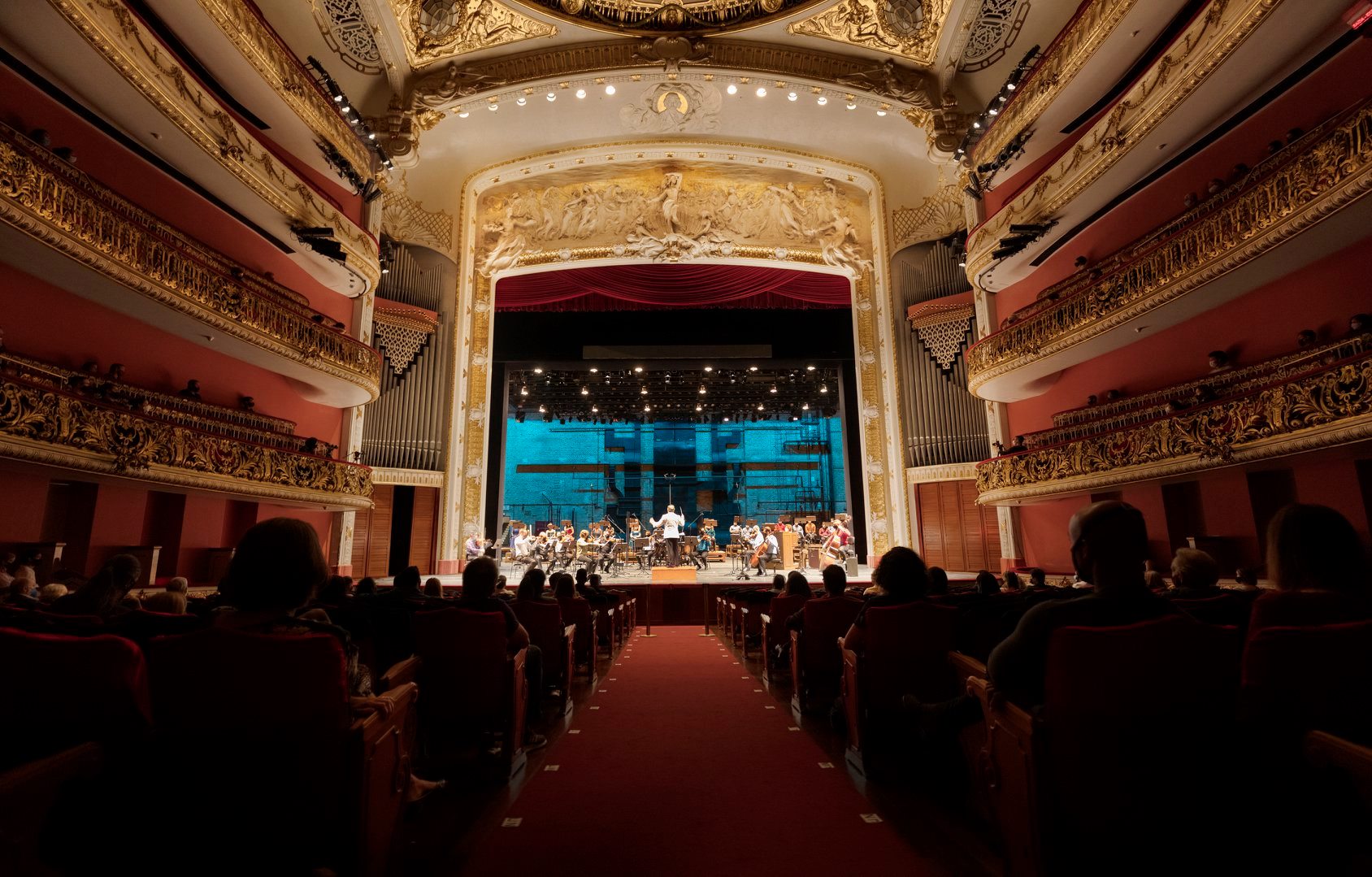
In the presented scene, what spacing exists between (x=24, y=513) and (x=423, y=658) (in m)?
6.13

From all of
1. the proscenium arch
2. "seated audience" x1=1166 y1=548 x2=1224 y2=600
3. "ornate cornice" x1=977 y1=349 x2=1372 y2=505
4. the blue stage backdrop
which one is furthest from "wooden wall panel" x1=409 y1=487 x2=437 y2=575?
"seated audience" x1=1166 y1=548 x2=1224 y2=600

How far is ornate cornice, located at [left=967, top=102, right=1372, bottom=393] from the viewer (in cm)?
508

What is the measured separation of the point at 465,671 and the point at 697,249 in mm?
12319

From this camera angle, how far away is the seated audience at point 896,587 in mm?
2826

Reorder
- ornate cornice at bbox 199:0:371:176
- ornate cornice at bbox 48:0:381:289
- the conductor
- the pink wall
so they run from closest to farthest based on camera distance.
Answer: the pink wall
ornate cornice at bbox 48:0:381:289
ornate cornice at bbox 199:0:371:176
the conductor

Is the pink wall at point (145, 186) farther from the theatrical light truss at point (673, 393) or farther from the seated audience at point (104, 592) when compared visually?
the theatrical light truss at point (673, 393)

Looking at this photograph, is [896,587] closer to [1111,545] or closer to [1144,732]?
[1111,545]

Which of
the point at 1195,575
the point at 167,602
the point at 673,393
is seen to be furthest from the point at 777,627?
the point at 673,393

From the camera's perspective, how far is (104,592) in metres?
3.01

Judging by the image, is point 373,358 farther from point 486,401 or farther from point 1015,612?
point 1015,612

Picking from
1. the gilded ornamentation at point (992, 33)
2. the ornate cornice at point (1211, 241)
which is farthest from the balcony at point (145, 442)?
the gilded ornamentation at point (992, 33)

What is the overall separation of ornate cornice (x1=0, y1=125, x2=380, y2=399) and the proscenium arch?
388 centimetres

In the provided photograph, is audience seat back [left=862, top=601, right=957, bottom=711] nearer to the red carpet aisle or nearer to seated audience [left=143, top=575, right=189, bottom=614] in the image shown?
the red carpet aisle

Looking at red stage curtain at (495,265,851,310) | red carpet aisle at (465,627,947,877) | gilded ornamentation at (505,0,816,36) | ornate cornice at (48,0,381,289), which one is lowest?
red carpet aisle at (465,627,947,877)
